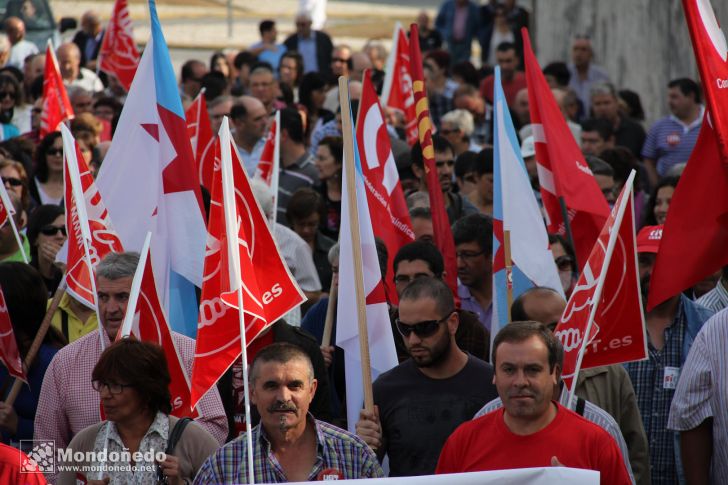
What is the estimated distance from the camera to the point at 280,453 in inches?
228

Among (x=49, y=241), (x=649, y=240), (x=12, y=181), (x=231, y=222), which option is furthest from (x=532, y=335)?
(x=12, y=181)

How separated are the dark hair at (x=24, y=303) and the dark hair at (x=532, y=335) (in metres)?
2.64

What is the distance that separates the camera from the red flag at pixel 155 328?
6.52 meters

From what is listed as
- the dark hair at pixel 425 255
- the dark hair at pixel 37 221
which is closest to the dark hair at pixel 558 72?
the dark hair at pixel 37 221

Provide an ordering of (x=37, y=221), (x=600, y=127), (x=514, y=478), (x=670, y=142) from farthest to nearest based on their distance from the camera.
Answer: (x=670, y=142), (x=600, y=127), (x=37, y=221), (x=514, y=478)

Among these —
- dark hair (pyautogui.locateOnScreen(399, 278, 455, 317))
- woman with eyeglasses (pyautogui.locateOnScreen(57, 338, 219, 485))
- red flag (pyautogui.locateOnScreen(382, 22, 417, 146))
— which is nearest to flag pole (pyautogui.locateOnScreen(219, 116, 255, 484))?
woman with eyeglasses (pyautogui.locateOnScreen(57, 338, 219, 485))

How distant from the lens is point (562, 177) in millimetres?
8516

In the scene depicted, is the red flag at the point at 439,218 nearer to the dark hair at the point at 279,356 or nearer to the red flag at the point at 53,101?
the dark hair at the point at 279,356

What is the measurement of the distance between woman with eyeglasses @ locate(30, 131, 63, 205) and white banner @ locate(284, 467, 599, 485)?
20.9 ft

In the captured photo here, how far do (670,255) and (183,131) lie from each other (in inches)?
118

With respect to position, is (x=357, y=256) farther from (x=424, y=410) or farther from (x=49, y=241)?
(x=49, y=241)

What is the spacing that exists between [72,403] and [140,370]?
762 millimetres

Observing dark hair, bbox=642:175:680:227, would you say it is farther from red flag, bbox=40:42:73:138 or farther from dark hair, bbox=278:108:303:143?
red flag, bbox=40:42:73:138

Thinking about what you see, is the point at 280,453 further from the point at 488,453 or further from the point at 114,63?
the point at 114,63
